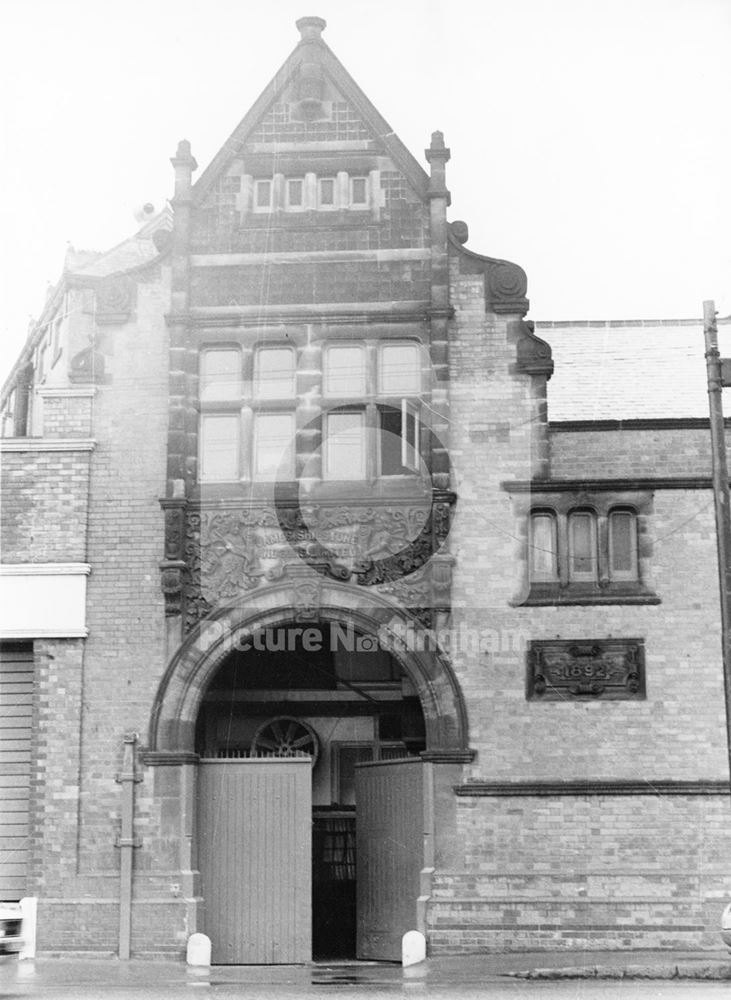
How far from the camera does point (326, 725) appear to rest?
88.4 ft

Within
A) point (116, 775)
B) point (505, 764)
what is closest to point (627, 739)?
point (505, 764)

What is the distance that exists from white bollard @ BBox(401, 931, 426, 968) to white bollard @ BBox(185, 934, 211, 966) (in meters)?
2.61

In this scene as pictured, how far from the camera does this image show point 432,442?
21703mm

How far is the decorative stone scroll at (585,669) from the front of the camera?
20922 mm

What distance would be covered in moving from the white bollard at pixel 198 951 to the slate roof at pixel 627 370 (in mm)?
9197

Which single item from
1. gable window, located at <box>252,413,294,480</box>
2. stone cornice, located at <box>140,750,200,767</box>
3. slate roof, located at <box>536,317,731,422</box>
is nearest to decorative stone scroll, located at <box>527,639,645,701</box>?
slate roof, located at <box>536,317,731,422</box>

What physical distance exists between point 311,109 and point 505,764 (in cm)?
1000

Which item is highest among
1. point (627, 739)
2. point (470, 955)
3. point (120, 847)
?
point (627, 739)

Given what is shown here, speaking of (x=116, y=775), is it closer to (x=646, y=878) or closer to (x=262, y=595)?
(x=262, y=595)

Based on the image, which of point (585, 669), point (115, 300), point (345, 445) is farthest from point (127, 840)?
point (115, 300)

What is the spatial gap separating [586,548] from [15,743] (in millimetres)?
8873

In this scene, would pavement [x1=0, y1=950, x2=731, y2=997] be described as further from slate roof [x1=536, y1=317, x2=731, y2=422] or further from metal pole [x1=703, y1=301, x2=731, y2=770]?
slate roof [x1=536, y1=317, x2=731, y2=422]

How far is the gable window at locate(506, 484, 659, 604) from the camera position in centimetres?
2125

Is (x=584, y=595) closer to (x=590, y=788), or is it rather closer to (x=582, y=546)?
(x=582, y=546)
